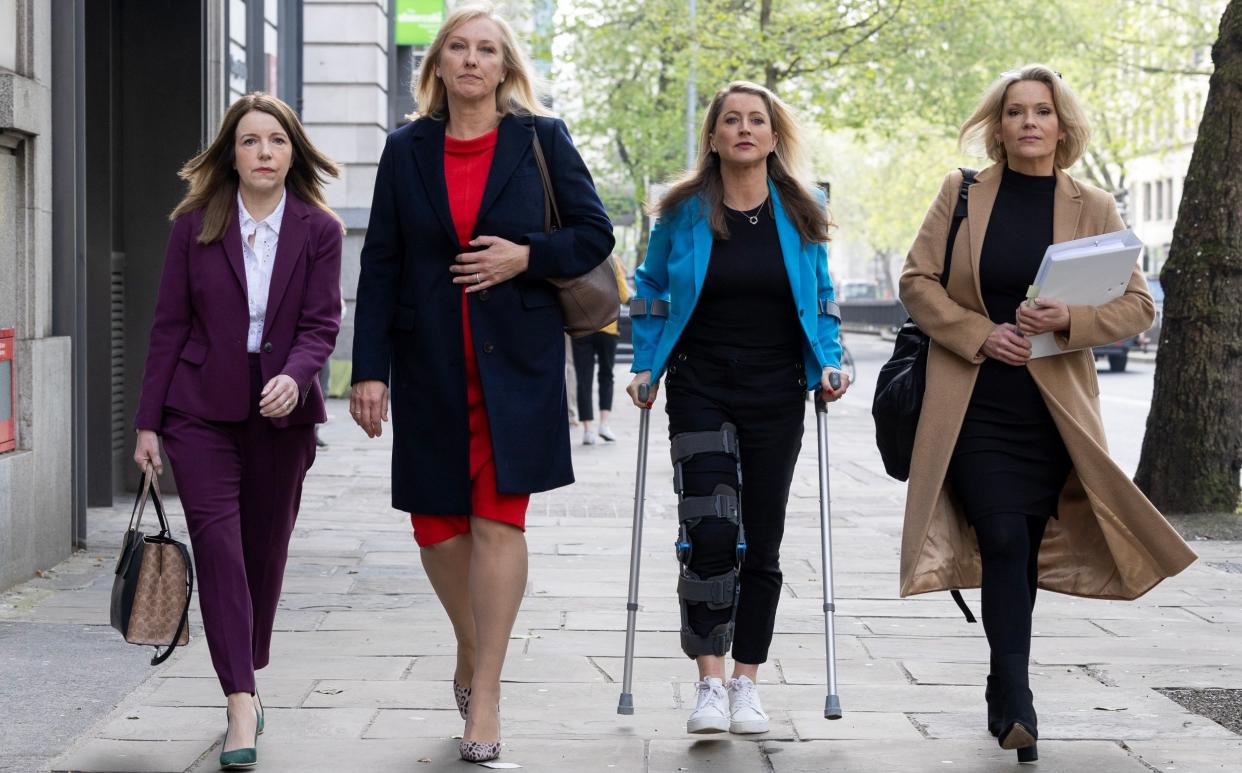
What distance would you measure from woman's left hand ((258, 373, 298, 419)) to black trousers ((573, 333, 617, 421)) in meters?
11.0

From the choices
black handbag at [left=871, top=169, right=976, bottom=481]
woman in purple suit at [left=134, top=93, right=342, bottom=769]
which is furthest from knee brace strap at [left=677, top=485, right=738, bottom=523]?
woman in purple suit at [left=134, top=93, right=342, bottom=769]

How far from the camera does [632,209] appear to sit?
40688mm

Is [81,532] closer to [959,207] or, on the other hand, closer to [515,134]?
[515,134]

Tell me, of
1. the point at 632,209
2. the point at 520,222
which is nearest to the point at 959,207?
the point at 520,222

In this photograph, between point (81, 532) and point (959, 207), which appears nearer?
point (959, 207)

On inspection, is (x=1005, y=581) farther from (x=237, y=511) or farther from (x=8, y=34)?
(x=8, y=34)

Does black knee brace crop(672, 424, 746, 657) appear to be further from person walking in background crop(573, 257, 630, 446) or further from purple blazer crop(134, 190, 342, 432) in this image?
person walking in background crop(573, 257, 630, 446)

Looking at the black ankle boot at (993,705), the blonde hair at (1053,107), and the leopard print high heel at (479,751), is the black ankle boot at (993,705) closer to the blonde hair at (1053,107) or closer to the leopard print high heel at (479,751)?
the leopard print high heel at (479,751)

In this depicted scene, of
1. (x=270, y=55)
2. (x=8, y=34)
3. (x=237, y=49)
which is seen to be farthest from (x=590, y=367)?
(x=8, y=34)

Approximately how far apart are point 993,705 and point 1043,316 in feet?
3.61

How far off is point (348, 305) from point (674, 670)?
1584 centimetres

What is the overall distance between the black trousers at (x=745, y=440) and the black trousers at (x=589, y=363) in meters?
10.5

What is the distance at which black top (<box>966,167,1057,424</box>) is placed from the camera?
5.00m

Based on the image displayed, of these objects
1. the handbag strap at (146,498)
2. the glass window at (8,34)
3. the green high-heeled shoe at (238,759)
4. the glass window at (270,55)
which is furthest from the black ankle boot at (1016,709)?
the glass window at (270,55)
